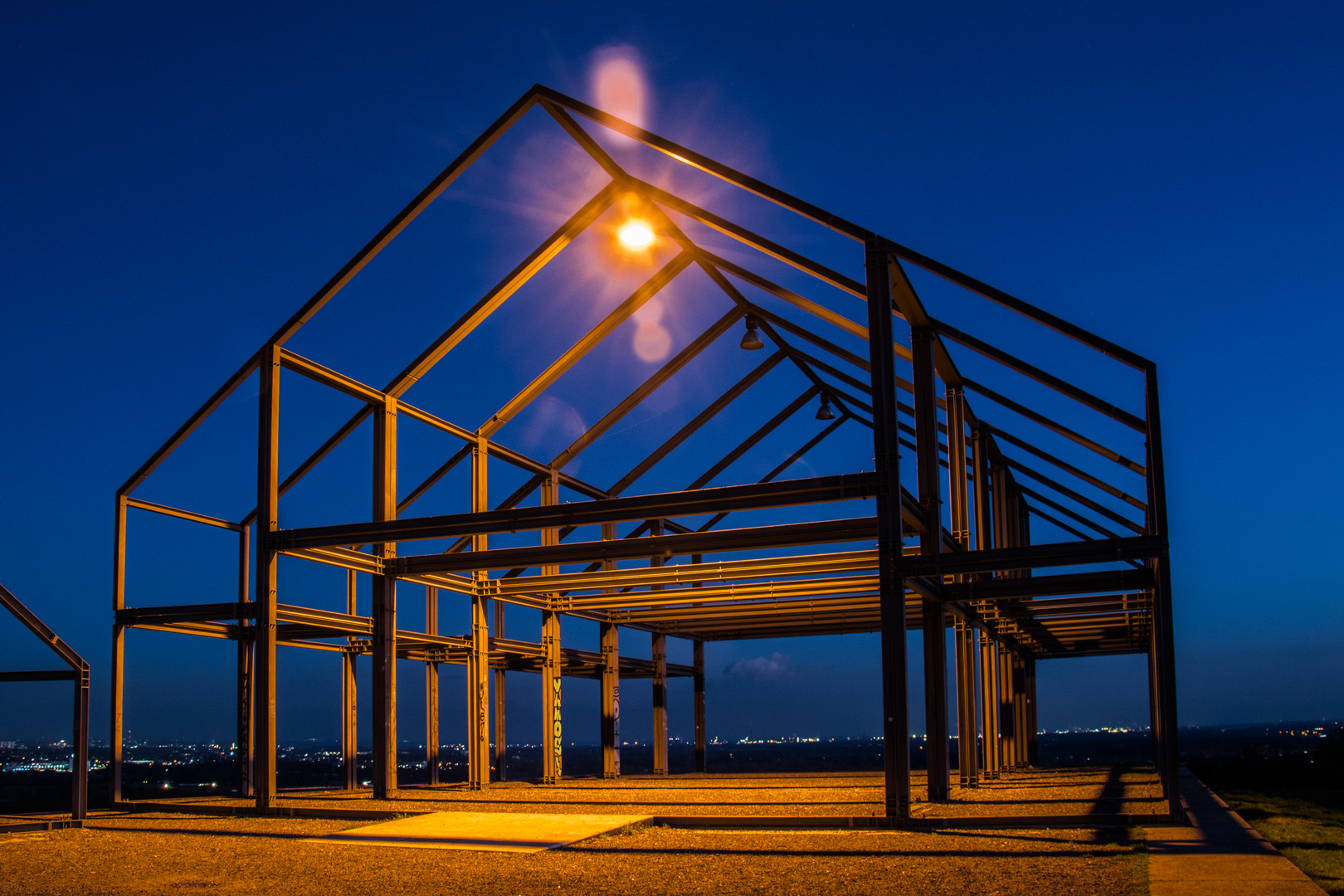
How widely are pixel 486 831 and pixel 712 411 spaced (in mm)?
12294

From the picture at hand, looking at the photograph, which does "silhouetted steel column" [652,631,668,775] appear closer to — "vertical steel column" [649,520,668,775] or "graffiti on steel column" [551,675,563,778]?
"vertical steel column" [649,520,668,775]

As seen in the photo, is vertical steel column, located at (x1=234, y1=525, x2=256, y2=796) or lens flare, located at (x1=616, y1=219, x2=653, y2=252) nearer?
lens flare, located at (x1=616, y1=219, x2=653, y2=252)

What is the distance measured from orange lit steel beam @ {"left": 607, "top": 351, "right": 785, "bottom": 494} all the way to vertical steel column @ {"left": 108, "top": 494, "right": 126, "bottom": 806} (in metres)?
11.0

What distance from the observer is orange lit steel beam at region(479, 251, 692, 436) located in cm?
2133

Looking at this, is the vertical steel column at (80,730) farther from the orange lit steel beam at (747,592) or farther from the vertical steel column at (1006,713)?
the vertical steel column at (1006,713)

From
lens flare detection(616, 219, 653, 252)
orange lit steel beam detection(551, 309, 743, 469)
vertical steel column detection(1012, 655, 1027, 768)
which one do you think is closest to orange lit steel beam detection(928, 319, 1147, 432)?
lens flare detection(616, 219, 653, 252)

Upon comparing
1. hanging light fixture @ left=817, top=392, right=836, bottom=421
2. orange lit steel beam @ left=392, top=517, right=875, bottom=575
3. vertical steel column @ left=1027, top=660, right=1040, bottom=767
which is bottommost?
vertical steel column @ left=1027, top=660, right=1040, bottom=767

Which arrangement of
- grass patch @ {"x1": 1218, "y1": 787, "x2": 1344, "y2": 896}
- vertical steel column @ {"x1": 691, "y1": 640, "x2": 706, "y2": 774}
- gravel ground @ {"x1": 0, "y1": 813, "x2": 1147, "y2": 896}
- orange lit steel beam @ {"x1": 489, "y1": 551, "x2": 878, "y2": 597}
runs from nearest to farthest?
1. gravel ground @ {"x1": 0, "y1": 813, "x2": 1147, "y2": 896}
2. grass patch @ {"x1": 1218, "y1": 787, "x2": 1344, "y2": 896}
3. orange lit steel beam @ {"x1": 489, "y1": 551, "x2": 878, "y2": 597}
4. vertical steel column @ {"x1": 691, "y1": 640, "x2": 706, "y2": 774}

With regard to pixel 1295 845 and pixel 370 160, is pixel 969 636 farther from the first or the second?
pixel 370 160

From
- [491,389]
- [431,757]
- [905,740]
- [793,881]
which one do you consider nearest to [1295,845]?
[905,740]

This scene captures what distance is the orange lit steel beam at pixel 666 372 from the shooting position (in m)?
23.3

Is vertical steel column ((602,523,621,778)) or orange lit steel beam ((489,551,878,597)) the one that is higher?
orange lit steel beam ((489,551,878,597))

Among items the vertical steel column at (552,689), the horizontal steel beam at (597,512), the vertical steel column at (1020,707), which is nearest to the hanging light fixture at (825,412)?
the vertical steel column at (552,689)

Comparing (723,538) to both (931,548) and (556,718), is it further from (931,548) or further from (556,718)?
(556,718)
